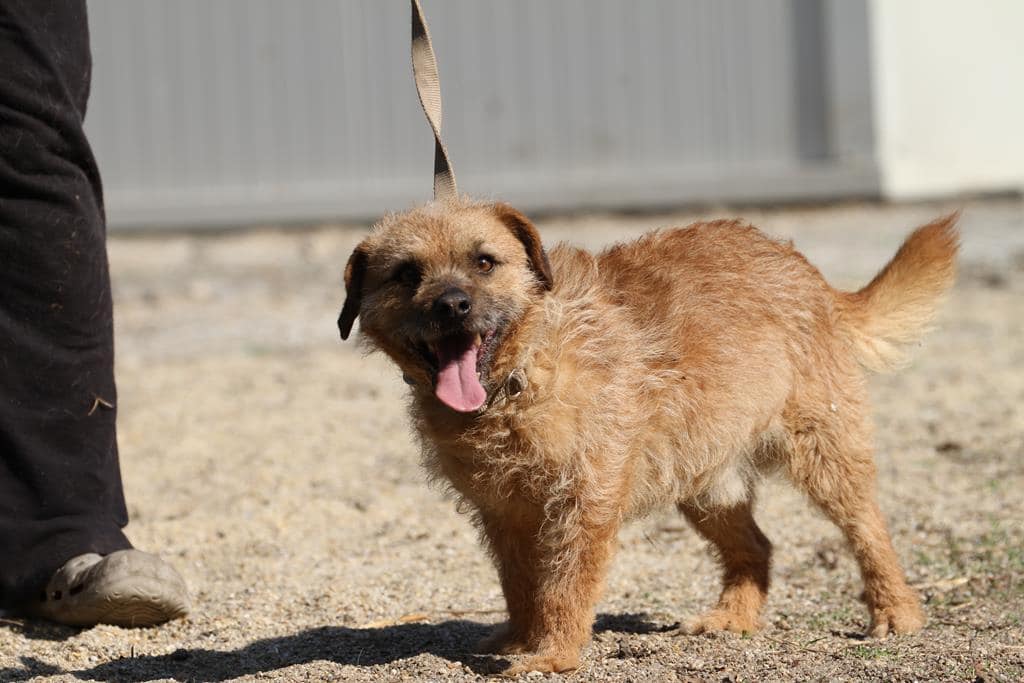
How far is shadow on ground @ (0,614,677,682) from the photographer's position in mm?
4090

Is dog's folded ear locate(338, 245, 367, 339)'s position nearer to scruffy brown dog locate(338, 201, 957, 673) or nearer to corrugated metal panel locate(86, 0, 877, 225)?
scruffy brown dog locate(338, 201, 957, 673)

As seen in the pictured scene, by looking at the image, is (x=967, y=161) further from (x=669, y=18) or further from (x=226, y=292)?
(x=226, y=292)

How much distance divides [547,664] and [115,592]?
1.40m

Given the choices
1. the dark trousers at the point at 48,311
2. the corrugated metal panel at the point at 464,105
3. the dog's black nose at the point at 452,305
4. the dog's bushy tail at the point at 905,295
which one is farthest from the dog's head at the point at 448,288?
the corrugated metal panel at the point at 464,105

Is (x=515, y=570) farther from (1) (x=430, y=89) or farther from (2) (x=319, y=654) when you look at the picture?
(1) (x=430, y=89)

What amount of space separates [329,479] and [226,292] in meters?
5.15

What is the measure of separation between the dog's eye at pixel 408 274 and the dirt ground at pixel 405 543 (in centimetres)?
80

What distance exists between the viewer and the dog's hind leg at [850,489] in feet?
14.9

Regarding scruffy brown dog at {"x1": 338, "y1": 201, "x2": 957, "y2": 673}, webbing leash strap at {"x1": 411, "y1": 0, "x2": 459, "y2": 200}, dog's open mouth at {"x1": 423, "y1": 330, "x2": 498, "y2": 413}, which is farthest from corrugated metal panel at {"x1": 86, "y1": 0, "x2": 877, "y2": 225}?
dog's open mouth at {"x1": 423, "y1": 330, "x2": 498, "y2": 413}

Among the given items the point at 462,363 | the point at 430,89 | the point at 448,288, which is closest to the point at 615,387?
the point at 462,363

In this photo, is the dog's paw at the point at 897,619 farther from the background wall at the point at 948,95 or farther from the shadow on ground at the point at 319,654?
the background wall at the point at 948,95

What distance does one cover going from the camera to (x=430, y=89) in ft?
14.4

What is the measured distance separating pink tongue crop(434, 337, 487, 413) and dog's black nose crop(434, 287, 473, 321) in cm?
10

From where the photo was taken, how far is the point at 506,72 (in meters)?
12.9
